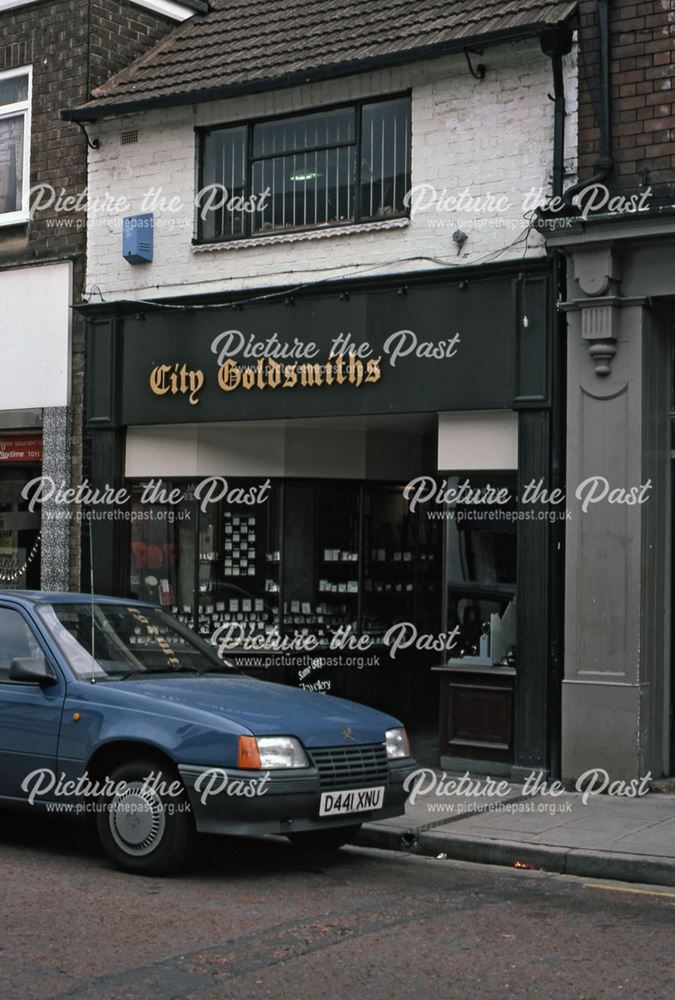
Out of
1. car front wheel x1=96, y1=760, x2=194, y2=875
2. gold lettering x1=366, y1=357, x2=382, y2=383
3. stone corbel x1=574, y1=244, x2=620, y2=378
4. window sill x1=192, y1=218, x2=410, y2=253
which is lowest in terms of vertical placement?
car front wheel x1=96, y1=760, x2=194, y2=875

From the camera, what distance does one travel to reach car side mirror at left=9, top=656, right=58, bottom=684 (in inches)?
320

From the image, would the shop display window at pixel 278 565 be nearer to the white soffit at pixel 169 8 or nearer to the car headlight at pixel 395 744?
the car headlight at pixel 395 744

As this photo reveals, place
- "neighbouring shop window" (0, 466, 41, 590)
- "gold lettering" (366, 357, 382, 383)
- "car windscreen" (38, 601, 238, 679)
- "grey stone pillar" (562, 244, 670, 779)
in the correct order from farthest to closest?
"neighbouring shop window" (0, 466, 41, 590)
"gold lettering" (366, 357, 382, 383)
"grey stone pillar" (562, 244, 670, 779)
"car windscreen" (38, 601, 238, 679)

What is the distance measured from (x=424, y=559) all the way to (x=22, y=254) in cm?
558

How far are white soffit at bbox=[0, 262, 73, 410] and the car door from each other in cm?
646

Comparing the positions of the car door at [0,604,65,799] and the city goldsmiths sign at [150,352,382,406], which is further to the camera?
the city goldsmiths sign at [150,352,382,406]

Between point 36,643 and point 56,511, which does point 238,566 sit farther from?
point 36,643

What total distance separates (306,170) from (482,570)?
4.31 m

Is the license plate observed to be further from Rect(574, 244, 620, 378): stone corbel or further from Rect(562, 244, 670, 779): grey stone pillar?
Rect(574, 244, 620, 378): stone corbel

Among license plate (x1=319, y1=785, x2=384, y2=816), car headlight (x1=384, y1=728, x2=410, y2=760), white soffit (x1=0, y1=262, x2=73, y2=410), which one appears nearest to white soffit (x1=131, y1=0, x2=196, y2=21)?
white soffit (x1=0, y1=262, x2=73, y2=410)

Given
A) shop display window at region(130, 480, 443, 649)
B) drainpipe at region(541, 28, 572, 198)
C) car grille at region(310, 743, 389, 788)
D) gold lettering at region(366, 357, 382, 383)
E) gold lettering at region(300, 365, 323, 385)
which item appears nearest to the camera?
car grille at region(310, 743, 389, 788)

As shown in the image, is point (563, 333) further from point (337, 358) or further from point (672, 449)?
point (337, 358)

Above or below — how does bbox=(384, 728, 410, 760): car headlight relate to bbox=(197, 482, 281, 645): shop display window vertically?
below

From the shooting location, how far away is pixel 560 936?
6.72m
